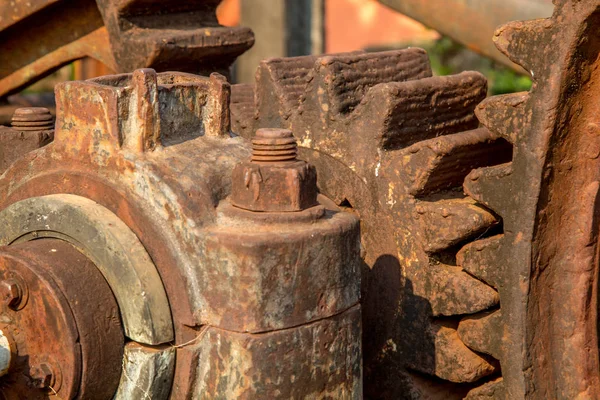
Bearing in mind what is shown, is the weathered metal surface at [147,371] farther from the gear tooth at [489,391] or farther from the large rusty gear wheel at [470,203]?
the gear tooth at [489,391]

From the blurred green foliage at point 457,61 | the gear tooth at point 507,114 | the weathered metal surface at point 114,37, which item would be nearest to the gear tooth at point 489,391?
the gear tooth at point 507,114

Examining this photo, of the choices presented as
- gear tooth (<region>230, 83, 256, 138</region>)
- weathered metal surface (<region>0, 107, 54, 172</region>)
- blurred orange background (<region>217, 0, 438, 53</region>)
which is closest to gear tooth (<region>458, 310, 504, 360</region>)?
gear tooth (<region>230, 83, 256, 138</region>)

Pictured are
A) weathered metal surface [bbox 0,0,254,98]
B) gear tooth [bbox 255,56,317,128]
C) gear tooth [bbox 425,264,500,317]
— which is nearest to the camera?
gear tooth [bbox 425,264,500,317]

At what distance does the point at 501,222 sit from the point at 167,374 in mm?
980

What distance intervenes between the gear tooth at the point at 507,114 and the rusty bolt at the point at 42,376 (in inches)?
47.9

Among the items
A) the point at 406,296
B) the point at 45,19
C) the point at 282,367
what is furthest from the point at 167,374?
the point at 45,19

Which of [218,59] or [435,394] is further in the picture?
[218,59]

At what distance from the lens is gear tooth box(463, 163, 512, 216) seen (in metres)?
2.42

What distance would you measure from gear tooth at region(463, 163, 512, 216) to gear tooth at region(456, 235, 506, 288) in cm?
9

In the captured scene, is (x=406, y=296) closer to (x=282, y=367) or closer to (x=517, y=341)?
(x=517, y=341)

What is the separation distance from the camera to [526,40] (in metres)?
2.30

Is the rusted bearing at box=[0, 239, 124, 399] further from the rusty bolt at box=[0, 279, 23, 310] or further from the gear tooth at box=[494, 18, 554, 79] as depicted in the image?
the gear tooth at box=[494, 18, 554, 79]

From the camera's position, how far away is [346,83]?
2.83m

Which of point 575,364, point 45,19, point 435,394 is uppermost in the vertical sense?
point 45,19
